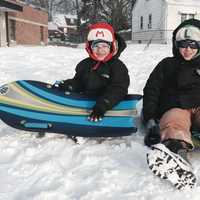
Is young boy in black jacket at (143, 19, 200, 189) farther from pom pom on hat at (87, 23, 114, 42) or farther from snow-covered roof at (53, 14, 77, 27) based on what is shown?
snow-covered roof at (53, 14, 77, 27)

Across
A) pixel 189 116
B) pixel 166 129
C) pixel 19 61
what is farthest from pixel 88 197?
pixel 19 61

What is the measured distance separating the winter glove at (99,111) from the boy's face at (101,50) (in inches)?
22.4

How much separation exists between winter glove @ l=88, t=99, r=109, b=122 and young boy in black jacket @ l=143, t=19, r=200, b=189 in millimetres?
364

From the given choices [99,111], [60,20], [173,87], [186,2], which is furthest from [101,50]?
[60,20]

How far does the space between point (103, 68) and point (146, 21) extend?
28.3 m

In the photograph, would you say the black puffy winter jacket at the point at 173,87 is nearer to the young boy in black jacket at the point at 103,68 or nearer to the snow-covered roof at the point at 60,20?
the young boy in black jacket at the point at 103,68

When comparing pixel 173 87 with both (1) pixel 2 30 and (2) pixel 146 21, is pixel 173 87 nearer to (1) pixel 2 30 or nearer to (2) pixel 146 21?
(1) pixel 2 30

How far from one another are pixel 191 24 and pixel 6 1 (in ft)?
73.5

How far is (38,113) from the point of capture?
3758 mm

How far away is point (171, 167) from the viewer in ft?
8.93

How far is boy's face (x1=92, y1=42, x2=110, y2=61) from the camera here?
3.96m

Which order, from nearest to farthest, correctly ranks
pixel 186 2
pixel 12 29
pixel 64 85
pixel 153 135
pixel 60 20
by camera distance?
pixel 153 135
pixel 64 85
pixel 186 2
pixel 12 29
pixel 60 20

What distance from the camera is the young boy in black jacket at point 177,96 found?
303 centimetres

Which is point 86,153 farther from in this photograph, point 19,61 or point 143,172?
point 19,61
